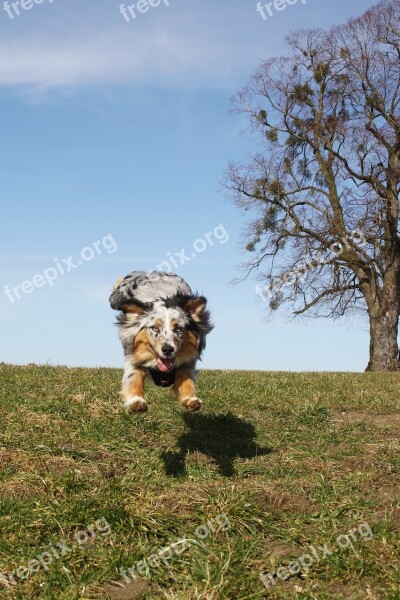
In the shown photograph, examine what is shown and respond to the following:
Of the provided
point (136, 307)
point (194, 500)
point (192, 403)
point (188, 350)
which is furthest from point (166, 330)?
point (194, 500)

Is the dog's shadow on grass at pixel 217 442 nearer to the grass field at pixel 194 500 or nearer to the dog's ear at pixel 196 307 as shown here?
the grass field at pixel 194 500

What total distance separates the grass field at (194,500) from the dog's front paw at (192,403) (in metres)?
0.91

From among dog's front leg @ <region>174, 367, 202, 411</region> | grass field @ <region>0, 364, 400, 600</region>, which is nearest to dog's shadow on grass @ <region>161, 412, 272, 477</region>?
grass field @ <region>0, 364, 400, 600</region>

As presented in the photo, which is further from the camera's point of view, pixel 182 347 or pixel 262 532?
pixel 182 347

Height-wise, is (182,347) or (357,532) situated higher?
(182,347)

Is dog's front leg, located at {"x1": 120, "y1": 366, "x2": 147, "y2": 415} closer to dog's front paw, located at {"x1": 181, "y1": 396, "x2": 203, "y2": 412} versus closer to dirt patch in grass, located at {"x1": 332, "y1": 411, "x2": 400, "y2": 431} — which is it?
dog's front paw, located at {"x1": 181, "y1": 396, "x2": 203, "y2": 412}

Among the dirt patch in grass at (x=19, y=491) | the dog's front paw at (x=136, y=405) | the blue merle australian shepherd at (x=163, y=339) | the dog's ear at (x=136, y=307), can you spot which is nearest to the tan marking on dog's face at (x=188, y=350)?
the blue merle australian shepherd at (x=163, y=339)

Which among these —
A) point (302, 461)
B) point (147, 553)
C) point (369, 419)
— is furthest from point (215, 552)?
point (369, 419)

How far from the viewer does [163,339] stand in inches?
327

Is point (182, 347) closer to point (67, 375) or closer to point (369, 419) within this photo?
point (369, 419)

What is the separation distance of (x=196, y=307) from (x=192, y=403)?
1474 millimetres

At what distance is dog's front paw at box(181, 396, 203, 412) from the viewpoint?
7.88 metres

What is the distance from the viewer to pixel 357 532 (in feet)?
22.7

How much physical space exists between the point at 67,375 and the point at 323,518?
29.5ft
